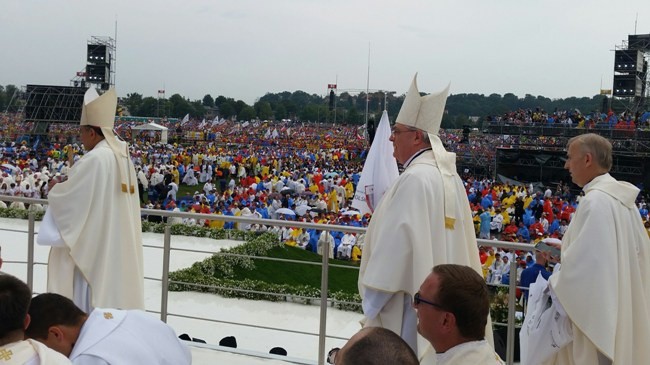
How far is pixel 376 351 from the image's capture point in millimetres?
1779

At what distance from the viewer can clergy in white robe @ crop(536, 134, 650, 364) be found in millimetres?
3316

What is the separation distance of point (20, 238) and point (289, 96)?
424 feet

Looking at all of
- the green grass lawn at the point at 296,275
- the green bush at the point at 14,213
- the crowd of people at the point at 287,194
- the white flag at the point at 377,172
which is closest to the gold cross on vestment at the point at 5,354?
the crowd of people at the point at 287,194

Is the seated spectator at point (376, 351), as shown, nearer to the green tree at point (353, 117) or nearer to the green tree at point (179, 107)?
the green tree at point (353, 117)

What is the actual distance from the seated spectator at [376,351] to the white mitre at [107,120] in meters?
3.23

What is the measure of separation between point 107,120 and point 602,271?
3.09m

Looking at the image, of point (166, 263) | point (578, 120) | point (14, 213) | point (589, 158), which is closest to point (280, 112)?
point (578, 120)

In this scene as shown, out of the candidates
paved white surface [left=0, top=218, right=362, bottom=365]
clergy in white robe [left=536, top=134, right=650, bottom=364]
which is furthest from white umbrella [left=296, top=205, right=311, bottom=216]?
clergy in white robe [left=536, top=134, right=650, bottom=364]

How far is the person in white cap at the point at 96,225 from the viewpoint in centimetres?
455

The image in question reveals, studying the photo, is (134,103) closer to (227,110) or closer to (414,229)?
(227,110)

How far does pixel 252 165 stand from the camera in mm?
35125

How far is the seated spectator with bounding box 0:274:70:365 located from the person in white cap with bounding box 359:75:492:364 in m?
1.62

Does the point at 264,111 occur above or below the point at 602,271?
above

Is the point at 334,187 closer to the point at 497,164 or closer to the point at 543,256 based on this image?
the point at 497,164
